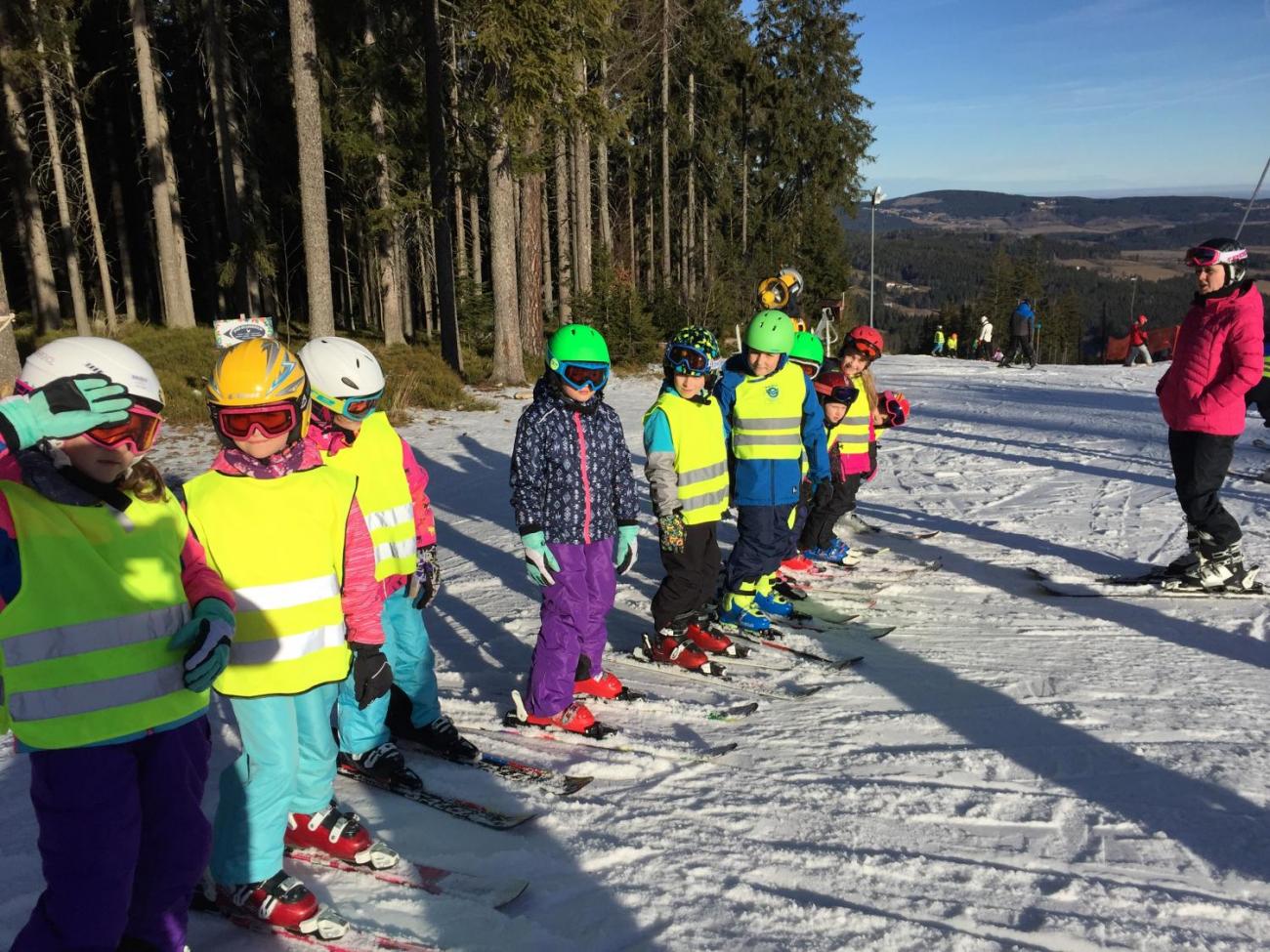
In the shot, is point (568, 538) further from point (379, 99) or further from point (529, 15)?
point (379, 99)

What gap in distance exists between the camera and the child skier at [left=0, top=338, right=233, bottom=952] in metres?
1.94

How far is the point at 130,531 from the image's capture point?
2.10m

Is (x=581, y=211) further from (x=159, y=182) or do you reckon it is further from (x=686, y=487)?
(x=686, y=487)

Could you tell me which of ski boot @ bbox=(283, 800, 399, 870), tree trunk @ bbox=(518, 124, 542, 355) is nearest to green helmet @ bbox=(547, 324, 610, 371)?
ski boot @ bbox=(283, 800, 399, 870)

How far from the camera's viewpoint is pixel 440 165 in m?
15.9

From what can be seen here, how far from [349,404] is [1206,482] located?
18.9ft

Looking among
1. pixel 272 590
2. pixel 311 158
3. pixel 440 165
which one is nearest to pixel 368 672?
pixel 272 590

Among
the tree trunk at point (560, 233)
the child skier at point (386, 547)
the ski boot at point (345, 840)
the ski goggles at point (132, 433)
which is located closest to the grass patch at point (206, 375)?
the tree trunk at point (560, 233)

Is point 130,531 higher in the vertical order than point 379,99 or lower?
lower

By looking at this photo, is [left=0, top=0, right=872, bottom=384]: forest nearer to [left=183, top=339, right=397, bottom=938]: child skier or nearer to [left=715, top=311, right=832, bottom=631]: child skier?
[left=715, top=311, right=832, bottom=631]: child skier

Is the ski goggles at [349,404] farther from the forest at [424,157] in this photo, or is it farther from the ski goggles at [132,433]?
the forest at [424,157]

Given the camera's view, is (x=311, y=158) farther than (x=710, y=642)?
Yes

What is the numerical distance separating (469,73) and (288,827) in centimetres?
1539

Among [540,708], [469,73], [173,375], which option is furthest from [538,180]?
[540,708]
